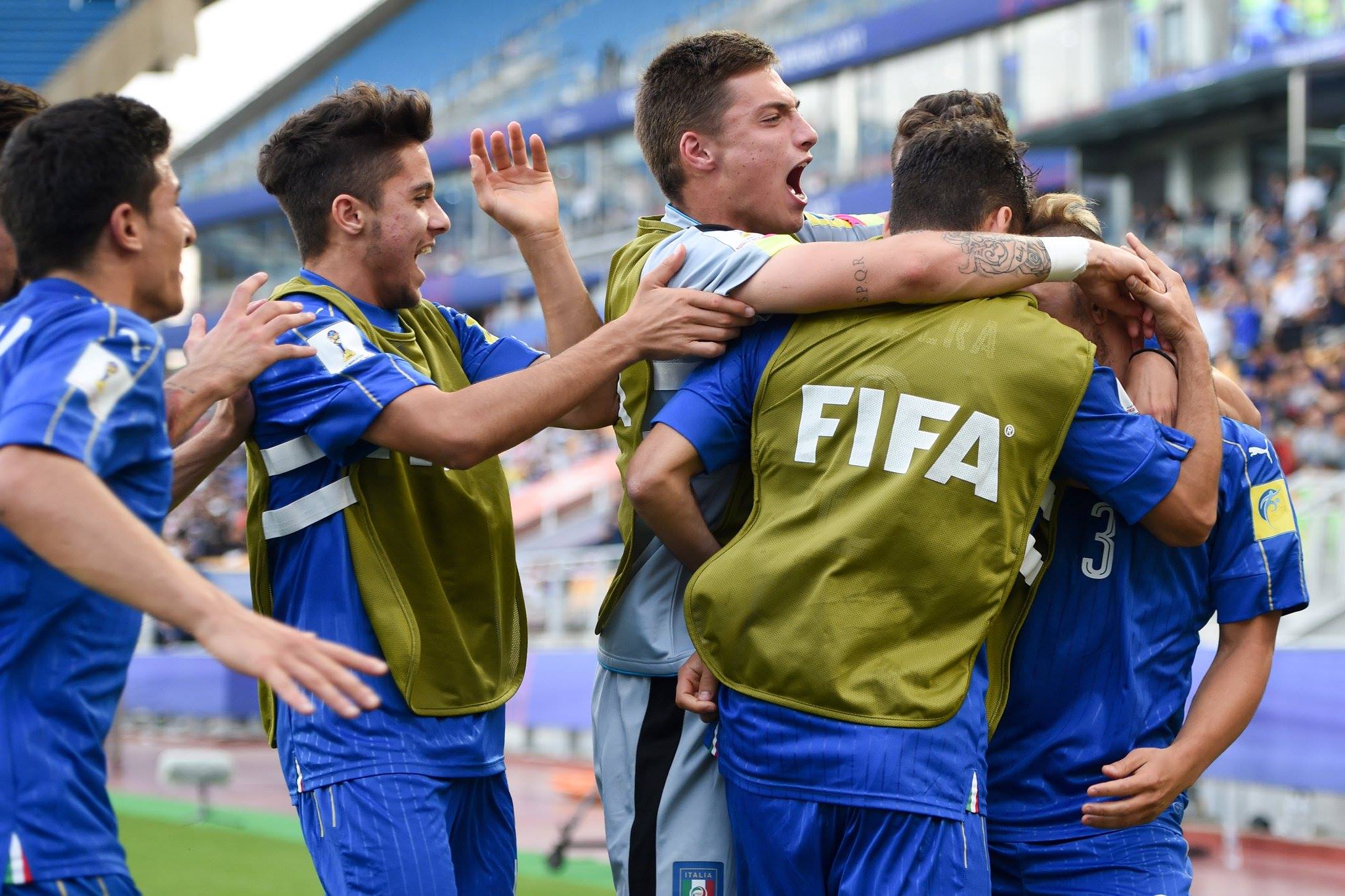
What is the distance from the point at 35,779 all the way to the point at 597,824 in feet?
28.9

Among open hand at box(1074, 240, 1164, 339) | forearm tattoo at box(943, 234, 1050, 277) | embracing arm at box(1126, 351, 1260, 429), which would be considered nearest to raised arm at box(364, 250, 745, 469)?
forearm tattoo at box(943, 234, 1050, 277)

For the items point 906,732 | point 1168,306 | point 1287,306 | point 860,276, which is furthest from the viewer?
point 1287,306

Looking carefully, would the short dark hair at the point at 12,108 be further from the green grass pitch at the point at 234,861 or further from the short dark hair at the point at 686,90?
the green grass pitch at the point at 234,861

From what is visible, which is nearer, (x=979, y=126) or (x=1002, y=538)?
(x=1002, y=538)

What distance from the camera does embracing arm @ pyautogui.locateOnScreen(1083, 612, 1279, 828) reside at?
106 inches

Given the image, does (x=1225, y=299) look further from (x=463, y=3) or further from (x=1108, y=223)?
(x=463, y=3)

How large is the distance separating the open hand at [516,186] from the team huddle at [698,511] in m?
0.03

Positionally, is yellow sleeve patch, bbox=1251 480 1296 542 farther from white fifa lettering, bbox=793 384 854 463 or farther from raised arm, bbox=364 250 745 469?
raised arm, bbox=364 250 745 469

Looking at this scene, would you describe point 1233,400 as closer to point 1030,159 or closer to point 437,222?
point 437,222

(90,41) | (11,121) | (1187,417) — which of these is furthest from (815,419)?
(90,41)

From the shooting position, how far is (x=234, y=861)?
9.18m

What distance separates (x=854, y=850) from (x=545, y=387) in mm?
1088

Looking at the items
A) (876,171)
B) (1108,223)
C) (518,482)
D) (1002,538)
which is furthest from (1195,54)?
(1002,538)

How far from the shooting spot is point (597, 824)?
10656 millimetres
